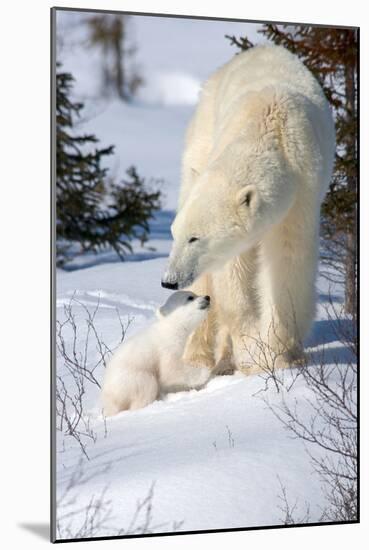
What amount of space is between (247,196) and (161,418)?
3.50ft

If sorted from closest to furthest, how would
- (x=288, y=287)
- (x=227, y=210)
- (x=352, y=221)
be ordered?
(x=227, y=210)
(x=288, y=287)
(x=352, y=221)

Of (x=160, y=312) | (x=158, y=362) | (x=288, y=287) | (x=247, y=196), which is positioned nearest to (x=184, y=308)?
(x=160, y=312)

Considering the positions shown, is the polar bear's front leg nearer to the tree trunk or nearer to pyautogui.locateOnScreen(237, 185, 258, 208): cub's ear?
the tree trunk

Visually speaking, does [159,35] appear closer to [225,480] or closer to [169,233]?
[169,233]

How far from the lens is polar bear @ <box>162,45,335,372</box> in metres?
5.00

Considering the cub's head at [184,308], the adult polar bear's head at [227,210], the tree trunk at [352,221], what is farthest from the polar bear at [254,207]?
the cub's head at [184,308]

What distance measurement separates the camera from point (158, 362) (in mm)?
5223

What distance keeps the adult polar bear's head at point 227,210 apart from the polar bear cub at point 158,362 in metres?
0.31

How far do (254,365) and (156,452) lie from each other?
779 millimetres

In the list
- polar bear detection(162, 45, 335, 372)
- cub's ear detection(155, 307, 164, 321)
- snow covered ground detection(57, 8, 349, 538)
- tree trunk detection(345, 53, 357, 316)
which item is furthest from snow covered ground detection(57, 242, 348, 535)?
tree trunk detection(345, 53, 357, 316)

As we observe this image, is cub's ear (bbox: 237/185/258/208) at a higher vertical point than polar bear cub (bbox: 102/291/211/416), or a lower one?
higher

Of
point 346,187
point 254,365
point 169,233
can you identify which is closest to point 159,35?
point 169,233

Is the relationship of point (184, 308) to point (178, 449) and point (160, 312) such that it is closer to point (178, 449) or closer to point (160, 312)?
point (160, 312)

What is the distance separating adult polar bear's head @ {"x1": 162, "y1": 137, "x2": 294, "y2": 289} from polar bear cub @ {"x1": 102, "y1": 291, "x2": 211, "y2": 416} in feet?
1.01
